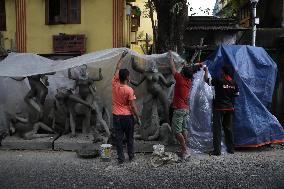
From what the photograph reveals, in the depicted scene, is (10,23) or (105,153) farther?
(10,23)

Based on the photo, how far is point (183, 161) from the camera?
308 inches

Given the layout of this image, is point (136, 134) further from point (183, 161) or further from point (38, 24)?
point (38, 24)

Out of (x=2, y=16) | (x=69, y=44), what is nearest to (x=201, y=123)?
(x=69, y=44)

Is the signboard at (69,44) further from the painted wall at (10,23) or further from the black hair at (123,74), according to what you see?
the black hair at (123,74)

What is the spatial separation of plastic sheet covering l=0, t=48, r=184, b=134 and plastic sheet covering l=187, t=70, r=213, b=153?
3.02 feet

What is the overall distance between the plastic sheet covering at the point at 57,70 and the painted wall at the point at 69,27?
570 centimetres

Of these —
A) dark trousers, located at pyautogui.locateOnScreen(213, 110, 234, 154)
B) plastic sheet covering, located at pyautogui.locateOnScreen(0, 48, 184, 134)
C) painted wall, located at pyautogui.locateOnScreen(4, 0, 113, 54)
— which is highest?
painted wall, located at pyautogui.locateOnScreen(4, 0, 113, 54)

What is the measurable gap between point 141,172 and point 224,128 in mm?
2371

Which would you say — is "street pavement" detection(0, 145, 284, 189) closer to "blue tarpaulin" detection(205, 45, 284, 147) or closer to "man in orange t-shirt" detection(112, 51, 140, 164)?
"blue tarpaulin" detection(205, 45, 284, 147)

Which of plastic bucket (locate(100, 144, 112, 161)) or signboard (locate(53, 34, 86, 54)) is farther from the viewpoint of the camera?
signboard (locate(53, 34, 86, 54))

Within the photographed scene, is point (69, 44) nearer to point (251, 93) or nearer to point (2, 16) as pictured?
point (2, 16)

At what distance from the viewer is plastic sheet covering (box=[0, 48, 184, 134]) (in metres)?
8.61

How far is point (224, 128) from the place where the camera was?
27.9 feet

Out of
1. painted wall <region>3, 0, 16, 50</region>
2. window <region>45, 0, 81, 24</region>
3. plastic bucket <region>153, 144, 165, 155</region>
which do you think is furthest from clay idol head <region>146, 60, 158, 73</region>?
painted wall <region>3, 0, 16, 50</region>
